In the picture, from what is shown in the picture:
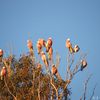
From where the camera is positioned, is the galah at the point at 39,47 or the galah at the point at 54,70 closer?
the galah at the point at 54,70

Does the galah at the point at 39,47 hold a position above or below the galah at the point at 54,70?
above

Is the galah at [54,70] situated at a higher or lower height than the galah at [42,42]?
lower

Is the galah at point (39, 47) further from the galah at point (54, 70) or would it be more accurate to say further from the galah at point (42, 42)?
the galah at point (54, 70)

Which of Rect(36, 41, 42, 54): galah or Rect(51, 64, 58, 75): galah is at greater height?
Rect(36, 41, 42, 54): galah

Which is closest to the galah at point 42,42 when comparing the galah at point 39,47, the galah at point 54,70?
the galah at point 39,47

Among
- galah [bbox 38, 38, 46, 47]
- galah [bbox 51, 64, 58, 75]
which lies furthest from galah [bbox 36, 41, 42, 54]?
galah [bbox 51, 64, 58, 75]

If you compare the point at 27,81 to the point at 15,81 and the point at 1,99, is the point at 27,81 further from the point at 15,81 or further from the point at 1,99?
the point at 1,99

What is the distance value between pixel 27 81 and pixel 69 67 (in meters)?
5.73

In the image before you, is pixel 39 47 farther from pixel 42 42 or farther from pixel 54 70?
pixel 54 70

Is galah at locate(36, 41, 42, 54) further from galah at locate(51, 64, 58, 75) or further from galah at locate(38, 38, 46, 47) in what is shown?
galah at locate(51, 64, 58, 75)

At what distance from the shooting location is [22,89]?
496 inches

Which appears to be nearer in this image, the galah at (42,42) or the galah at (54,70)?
the galah at (54,70)

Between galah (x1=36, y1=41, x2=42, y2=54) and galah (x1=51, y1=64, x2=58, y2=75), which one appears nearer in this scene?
galah (x1=51, y1=64, x2=58, y2=75)

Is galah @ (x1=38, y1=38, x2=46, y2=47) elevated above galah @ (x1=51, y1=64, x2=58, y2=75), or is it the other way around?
galah @ (x1=38, y1=38, x2=46, y2=47)
